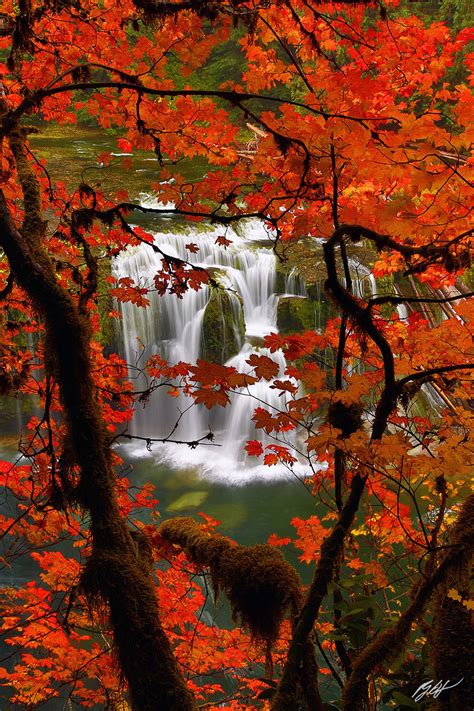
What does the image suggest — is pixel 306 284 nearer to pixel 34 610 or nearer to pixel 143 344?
pixel 143 344

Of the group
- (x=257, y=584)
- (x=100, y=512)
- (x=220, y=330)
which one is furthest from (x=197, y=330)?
(x=100, y=512)

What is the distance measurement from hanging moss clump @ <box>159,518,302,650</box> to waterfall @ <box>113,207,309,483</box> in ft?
26.8

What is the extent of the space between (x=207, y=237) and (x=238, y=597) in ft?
37.3

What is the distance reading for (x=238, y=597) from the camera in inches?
103

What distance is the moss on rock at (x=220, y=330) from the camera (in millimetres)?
12062

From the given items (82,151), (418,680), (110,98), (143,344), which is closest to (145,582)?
(418,680)

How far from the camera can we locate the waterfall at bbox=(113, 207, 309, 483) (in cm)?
1166

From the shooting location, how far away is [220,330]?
12.1m

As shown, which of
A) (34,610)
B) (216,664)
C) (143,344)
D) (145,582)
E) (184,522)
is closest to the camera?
(145,582)
